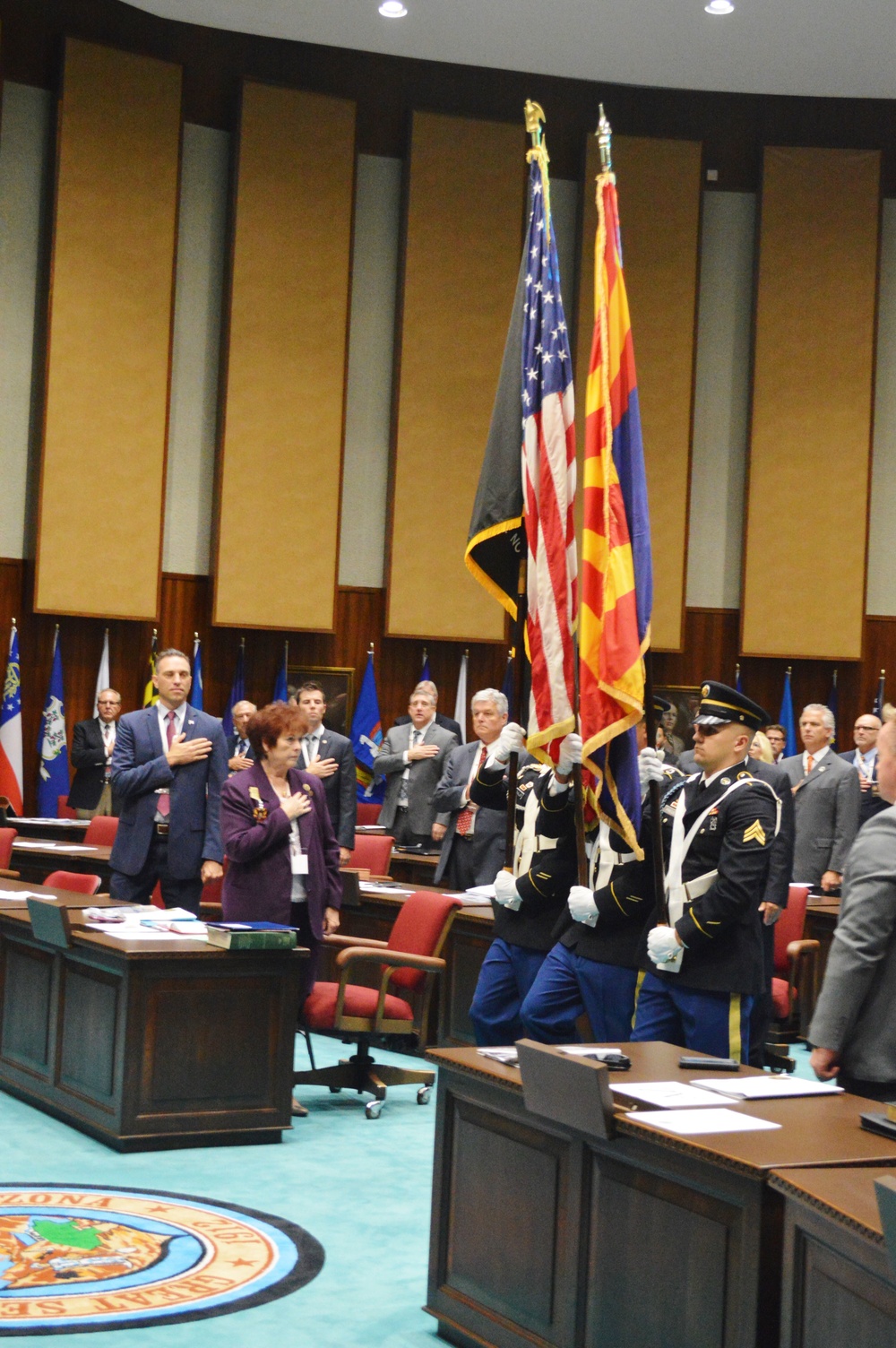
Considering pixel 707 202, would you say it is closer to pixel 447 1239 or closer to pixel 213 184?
pixel 213 184

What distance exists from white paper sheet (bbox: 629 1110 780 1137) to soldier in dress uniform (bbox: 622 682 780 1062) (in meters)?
1.17

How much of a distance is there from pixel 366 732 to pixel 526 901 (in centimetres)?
823

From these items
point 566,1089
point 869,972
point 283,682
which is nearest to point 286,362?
point 283,682

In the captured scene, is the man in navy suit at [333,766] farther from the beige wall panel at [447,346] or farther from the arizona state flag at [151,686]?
the beige wall panel at [447,346]

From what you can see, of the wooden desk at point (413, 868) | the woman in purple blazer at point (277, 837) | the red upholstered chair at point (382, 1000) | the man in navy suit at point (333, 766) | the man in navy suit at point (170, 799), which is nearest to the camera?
the woman in purple blazer at point (277, 837)

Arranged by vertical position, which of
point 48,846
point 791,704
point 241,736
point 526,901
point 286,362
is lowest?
point 48,846

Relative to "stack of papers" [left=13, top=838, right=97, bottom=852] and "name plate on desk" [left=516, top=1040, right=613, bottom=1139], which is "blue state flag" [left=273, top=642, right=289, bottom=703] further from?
"name plate on desk" [left=516, top=1040, right=613, bottom=1139]

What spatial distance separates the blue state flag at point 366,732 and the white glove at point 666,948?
8.90 meters

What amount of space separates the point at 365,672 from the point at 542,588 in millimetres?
8556

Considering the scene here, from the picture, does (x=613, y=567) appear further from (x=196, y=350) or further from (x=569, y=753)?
(x=196, y=350)

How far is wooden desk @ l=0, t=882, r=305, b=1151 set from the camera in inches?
218

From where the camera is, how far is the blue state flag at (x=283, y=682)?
13438 millimetres

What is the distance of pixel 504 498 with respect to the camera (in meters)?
5.35

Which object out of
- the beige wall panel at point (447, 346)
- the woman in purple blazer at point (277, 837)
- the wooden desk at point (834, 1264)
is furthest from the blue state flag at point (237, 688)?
the wooden desk at point (834, 1264)
